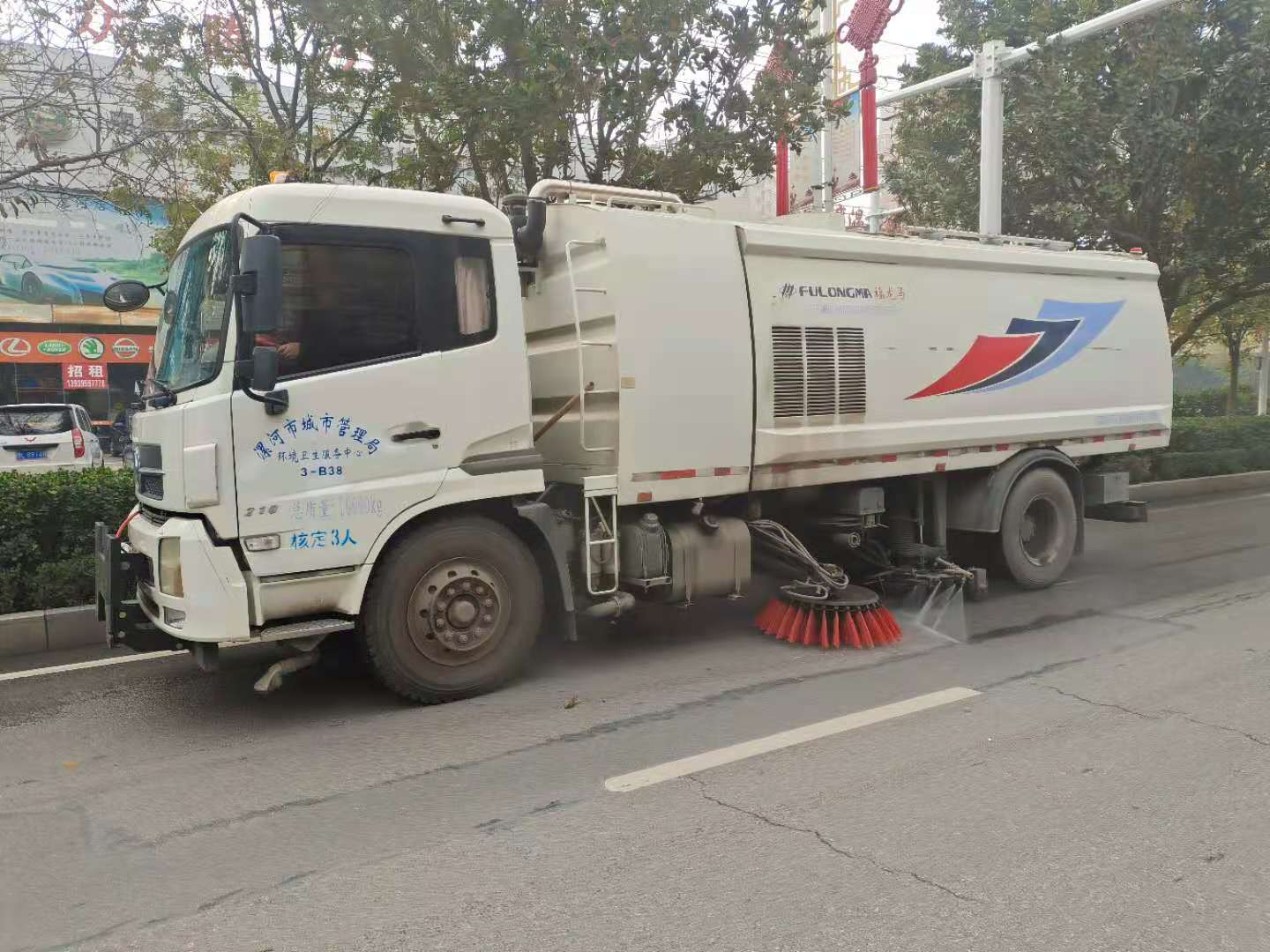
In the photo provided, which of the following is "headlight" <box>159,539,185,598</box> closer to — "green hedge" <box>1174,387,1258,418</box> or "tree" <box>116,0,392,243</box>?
"tree" <box>116,0,392,243</box>

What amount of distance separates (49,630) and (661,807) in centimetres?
476

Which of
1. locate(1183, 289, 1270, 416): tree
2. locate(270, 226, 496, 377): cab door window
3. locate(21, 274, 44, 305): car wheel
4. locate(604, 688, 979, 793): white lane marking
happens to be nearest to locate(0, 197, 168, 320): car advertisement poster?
locate(21, 274, 44, 305): car wheel

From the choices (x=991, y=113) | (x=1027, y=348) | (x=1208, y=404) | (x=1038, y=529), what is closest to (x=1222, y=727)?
(x=1038, y=529)

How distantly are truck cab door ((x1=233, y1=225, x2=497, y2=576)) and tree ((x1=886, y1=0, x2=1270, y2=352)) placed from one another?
996cm

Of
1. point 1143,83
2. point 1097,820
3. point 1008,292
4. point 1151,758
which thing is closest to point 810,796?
point 1097,820

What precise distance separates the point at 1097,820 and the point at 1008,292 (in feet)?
16.1

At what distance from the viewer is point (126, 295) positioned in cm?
568

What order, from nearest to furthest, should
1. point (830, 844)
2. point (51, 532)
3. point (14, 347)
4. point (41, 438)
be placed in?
point (830, 844) → point (51, 532) → point (41, 438) → point (14, 347)

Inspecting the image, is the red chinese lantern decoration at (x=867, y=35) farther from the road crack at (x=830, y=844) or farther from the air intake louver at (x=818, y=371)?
the road crack at (x=830, y=844)

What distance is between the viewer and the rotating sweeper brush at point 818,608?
20.7 feet

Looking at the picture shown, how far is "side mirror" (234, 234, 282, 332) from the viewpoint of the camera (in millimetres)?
4445

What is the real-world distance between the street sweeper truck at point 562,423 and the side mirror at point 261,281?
1 centimetres

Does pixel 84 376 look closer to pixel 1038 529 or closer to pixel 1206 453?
pixel 1038 529

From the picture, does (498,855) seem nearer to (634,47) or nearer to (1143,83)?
(634,47)
